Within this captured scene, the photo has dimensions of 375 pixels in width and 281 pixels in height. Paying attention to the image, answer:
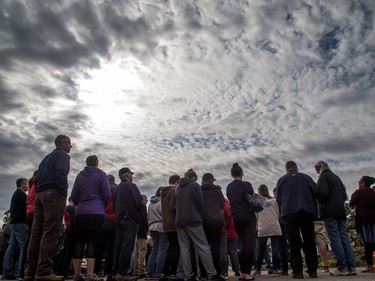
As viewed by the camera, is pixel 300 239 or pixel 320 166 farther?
pixel 320 166

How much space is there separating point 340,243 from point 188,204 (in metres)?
3.23

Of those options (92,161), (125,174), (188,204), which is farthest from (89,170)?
(188,204)

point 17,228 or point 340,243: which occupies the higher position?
point 17,228

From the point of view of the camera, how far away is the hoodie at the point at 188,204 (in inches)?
245

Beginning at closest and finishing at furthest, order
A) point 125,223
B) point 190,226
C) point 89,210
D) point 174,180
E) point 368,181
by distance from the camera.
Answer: point 89,210
point 190,226
point 125,223
point 174,180
point 368,181

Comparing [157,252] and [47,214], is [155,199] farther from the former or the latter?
[47,214]

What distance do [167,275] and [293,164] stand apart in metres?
3.29

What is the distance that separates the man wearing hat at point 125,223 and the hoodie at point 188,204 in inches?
→ 37.5

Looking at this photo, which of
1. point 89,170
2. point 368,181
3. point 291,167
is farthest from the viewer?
point 368,181

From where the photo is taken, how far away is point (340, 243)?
696cm

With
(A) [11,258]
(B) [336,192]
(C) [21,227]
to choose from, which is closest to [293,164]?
(B) [336,192]

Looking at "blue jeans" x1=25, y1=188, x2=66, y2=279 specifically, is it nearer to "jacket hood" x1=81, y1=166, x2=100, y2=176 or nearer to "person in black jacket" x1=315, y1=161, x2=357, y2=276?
"jacket hood" x1=81, y1=166, x2=100, y2=176

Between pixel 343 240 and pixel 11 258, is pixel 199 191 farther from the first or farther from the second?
pixel 11 258

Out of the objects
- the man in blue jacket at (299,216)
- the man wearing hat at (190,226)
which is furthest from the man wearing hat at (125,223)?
the man in blue jacket at (299,216)
